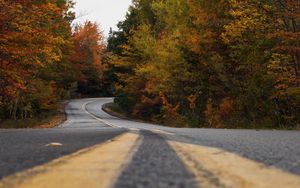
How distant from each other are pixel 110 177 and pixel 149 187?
0.24 m

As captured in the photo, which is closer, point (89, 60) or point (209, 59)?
point (209, 59)

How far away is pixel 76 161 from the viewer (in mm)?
2533

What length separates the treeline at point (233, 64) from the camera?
56.3ft

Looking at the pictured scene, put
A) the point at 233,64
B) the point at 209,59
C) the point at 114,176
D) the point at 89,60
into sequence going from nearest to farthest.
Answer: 1. the point at 114,176
2. the point at 233,64
3. the point at 209,59
4. the point at 89,60

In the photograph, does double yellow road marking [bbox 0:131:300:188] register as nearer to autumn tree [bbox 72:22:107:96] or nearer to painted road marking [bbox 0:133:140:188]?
painted road marking [bbox 0:133:140:188]

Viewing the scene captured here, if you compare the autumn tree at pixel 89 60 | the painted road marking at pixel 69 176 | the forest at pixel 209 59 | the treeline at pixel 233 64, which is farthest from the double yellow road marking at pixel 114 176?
the autumn tree at pixel 89 60

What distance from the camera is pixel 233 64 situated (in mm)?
22688

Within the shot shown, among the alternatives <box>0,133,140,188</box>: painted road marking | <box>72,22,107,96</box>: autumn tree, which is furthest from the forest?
<box>72,22,107,96</box>: autumn tree

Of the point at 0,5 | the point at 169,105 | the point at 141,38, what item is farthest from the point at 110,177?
Result: the point at 141,38

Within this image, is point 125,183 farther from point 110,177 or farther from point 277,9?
point 277,9

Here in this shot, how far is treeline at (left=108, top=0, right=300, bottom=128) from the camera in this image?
Answer: 17156mm

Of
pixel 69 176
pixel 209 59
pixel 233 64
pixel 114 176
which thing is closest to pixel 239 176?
pixel 114 176

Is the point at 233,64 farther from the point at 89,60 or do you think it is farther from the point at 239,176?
the point at 89,60

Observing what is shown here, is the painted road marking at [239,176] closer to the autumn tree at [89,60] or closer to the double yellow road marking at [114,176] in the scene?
the double yellow road marking at [114,176]
